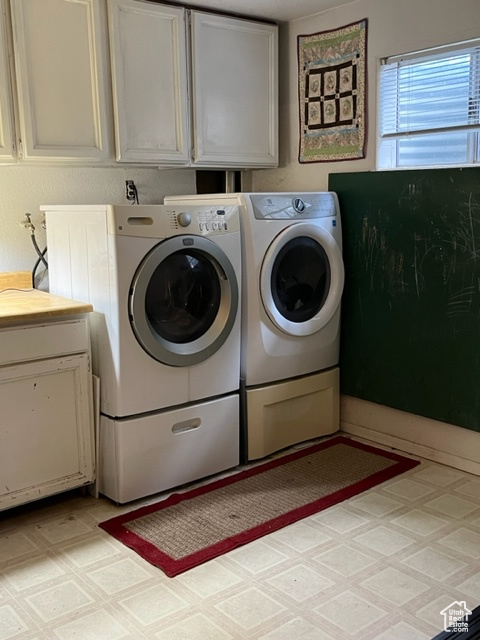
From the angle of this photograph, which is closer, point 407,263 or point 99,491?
point 99,491

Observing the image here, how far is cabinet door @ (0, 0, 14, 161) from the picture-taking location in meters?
2.44

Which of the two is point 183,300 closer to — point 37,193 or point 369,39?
point 37,193

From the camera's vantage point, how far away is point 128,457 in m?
2.47

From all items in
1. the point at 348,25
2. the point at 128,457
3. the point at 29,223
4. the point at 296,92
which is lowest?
the point at 128,457

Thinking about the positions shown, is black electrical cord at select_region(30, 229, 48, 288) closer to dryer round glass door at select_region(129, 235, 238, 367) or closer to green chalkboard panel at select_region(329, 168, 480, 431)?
dryer round glass door at select_region(129, 235, 238, 367)

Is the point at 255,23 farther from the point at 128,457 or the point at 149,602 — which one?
the point at 149,602

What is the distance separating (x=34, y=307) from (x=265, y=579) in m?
1.27

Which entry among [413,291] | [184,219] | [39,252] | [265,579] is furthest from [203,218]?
[265,579]

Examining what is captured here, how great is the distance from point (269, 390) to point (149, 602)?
46.8 inches

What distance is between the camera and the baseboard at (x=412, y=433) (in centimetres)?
278

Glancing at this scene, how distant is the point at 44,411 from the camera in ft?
7.79

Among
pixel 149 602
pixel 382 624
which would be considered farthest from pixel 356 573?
pixel 149 602

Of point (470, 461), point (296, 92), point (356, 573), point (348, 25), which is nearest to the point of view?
point (356, 573)

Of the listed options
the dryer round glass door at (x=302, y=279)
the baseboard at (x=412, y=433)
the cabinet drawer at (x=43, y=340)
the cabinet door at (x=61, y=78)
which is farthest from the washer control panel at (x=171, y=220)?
the baseboard at (x=412, y=433)
